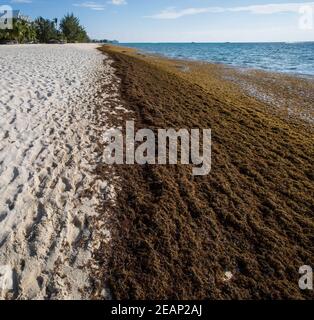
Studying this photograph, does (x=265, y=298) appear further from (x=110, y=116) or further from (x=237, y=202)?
(x=110, y=116)

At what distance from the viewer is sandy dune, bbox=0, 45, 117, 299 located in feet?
15.8

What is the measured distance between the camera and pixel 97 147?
8375 mm

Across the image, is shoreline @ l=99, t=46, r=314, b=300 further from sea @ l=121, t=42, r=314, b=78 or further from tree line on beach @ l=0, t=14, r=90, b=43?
tree line on beach @ l=0, t=14, r=90, b=43

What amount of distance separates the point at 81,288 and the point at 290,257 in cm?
373

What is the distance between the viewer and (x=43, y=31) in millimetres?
74125

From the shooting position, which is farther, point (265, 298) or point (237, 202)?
point (237, 202)

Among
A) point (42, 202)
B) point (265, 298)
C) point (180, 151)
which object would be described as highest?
point (180, 151)

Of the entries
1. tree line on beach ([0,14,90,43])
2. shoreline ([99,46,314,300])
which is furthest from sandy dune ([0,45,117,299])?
tree line on beach ([0,14,90,43])

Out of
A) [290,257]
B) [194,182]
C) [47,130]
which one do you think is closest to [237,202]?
[194,182]

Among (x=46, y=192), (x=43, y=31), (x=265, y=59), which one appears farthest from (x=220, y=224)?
(x=43, y=31)

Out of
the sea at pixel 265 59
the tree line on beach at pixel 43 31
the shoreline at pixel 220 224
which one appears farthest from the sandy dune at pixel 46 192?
the tree line on beach at pixel 43 31

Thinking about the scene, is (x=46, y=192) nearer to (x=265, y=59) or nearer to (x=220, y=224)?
(x=220, y=224)

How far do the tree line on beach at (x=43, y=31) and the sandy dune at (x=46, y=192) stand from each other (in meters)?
47.6

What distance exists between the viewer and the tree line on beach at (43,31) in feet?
170
